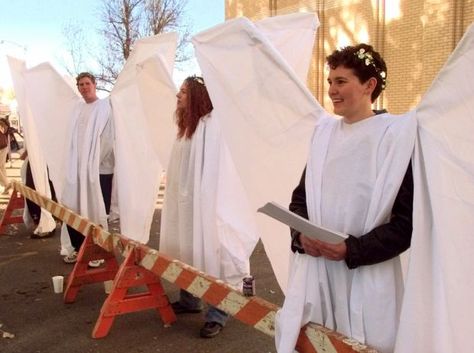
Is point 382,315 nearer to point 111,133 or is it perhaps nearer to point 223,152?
point 223,152

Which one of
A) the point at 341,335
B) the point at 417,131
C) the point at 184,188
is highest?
the point at 417,131

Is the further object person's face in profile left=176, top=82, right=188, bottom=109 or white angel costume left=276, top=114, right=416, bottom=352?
person's face in profile left=176, top=82, right=188, bottom=109

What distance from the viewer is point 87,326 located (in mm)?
4406

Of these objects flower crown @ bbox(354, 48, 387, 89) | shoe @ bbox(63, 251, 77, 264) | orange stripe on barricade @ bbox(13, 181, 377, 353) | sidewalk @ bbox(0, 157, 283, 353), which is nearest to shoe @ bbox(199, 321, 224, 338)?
sidewalk @ bbox(0, 157, 283, 353)

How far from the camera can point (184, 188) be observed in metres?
3.96

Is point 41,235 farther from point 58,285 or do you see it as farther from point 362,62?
point 362,62

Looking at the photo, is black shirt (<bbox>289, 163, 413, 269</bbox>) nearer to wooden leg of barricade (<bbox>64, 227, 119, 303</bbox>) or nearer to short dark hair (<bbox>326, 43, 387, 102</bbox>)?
short dark hair (<bbox>326, 43, 387, 102</bbox>)

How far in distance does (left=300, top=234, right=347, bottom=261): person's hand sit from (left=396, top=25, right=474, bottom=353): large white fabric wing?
0.83 feet

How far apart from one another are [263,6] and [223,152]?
16.1 meters

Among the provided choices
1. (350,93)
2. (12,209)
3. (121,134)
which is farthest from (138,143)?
(12,209)

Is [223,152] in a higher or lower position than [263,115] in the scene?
lower

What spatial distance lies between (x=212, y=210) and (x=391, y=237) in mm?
1972

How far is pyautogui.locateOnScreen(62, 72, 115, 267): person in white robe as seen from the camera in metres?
5.57

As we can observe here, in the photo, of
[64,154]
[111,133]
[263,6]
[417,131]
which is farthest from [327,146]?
[263,6]
